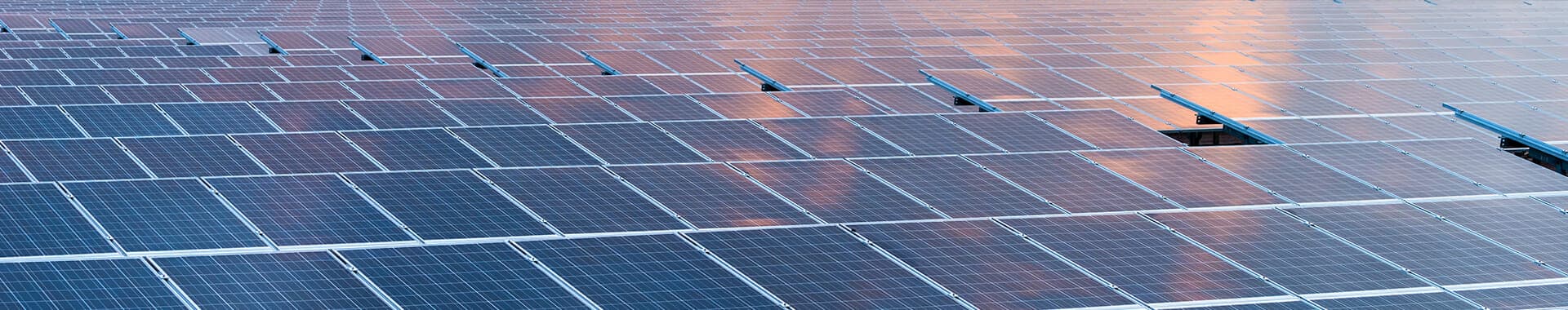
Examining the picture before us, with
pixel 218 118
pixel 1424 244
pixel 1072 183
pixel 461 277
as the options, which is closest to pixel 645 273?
pixel 461 277

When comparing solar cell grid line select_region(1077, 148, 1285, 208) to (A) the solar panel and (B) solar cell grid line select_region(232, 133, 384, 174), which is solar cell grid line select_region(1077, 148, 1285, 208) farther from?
(B) solar cell grid line select_region(232, 133, 384, 174)

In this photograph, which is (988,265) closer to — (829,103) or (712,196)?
(712,196)

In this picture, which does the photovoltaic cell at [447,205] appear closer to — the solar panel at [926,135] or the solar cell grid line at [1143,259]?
the solar cell grid line at [1143,259]

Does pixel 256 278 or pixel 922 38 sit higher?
pixel 256 278

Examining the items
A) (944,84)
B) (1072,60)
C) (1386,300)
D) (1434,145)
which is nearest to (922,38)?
(1072,60)

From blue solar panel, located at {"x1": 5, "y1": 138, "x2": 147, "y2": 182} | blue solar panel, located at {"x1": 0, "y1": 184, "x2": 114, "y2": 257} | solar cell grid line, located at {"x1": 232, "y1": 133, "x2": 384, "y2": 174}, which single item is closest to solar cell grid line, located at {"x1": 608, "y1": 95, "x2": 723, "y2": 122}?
solar cell grid line, located at {"x1": 232, "y1": 133, "x2": 384, "y2": 174}

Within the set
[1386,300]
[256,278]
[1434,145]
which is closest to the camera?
[256,278]

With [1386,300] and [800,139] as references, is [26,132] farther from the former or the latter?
[1386,300]
